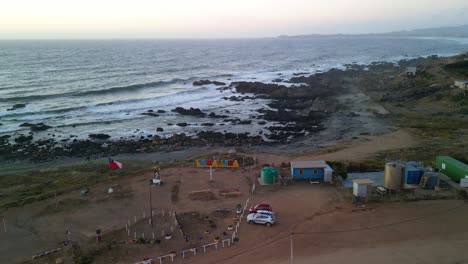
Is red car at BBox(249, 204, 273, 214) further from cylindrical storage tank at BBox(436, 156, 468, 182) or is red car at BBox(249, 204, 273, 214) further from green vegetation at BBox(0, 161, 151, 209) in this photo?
cylindrical storage tank at BBox(436, 156, 468, 182)

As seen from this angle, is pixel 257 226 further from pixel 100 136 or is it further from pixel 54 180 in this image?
pixel 100 136

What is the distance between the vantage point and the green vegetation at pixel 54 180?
23281mm

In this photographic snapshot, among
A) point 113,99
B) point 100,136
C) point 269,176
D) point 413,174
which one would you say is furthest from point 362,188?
point 113,99

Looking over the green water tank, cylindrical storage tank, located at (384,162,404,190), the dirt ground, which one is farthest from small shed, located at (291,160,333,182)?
cylindrical storage tank, located at (384,162,404,190)

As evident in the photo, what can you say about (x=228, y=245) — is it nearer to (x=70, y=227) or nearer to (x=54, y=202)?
(x=70, y=227)

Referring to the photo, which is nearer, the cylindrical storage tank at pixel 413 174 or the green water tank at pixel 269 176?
the cylindrical storage tank at pixel 413 174

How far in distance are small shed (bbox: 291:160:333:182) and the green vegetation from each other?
10517mm

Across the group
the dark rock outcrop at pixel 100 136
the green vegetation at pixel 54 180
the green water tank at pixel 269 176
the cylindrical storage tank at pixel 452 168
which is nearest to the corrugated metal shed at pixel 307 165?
the green water tank at pixel 269 176

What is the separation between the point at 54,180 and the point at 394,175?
21.9 meters

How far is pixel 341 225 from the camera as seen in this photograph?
18.4 metres

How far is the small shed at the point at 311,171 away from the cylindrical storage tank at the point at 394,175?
3.35 m

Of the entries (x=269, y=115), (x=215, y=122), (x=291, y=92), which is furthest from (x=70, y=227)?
(x=291, y=92)

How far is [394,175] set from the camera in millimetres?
21297

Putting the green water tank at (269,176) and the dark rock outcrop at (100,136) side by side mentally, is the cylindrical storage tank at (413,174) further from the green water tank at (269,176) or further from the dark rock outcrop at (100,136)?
the dark rock outcrop at (100,136)
